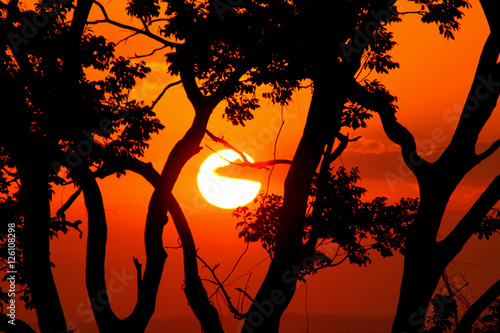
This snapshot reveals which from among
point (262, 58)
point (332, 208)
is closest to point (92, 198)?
point (262, 58)

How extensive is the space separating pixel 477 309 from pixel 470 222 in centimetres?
127

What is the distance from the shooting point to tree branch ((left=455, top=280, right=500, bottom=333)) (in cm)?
721

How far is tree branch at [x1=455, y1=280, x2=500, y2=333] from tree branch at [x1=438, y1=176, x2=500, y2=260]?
0.77 m

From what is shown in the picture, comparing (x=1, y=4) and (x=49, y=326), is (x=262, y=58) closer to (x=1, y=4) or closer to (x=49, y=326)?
(x=1, y=4)

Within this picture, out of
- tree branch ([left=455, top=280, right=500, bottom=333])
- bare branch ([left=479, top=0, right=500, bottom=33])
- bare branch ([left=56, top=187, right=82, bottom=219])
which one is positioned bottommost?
tree branch ([left=455, top=280, right=500, bottom=333])

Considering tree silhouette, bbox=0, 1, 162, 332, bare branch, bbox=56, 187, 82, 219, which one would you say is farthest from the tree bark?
bare branch, bbox=56, 187, 82, 219

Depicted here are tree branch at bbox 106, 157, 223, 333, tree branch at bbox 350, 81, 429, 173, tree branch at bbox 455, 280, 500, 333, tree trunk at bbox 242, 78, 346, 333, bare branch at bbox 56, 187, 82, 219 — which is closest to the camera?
tree branch at bbox 455, 280, 500, 333

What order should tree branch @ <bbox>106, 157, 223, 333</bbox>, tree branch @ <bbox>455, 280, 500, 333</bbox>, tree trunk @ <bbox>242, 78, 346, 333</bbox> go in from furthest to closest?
tree branch @ <bbox>106, 157, 223, 333</bbox> < tree trunk @ <bbox>242, 78, 346, 333</bbox> < tree branch @ <bbox>455, 280, 500, 333</bbox>

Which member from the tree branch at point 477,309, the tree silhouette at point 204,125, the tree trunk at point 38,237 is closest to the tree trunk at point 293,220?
the tree silhouette at point 204,125

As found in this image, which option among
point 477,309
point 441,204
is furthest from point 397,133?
point 477,309

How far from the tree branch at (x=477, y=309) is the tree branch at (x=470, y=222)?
77cm

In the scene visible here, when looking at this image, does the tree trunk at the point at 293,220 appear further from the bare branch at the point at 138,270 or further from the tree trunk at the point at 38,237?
Result: the tree trunk at the point at 38,237

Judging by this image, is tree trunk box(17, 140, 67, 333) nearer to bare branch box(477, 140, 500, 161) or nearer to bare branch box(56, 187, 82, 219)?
bare branch box(56, 187, 82, 219)

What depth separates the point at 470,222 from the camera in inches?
282
